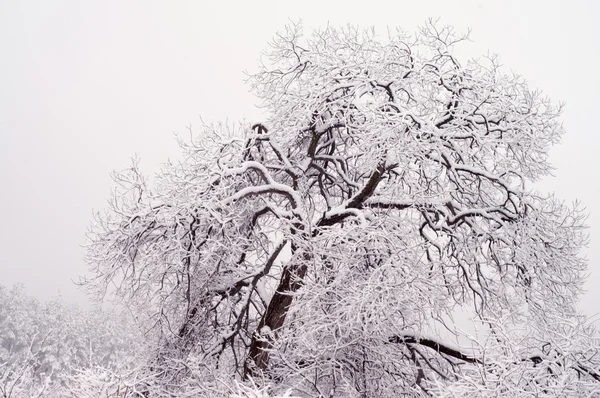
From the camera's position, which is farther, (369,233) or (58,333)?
(58,333)

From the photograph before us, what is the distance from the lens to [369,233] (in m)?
6.15

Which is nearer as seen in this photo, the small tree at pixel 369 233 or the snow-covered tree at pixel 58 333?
the small tree at pixel 369 233

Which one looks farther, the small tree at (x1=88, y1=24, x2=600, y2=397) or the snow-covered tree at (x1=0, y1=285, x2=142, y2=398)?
the snow-covered tree at (x1=0, y1=285, x2=142, y2=398)

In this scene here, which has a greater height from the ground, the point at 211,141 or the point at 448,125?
the point at 448,125

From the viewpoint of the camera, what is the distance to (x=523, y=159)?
319 inches

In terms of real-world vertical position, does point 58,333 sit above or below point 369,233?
below

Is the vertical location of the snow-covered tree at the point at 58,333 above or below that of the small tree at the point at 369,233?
below

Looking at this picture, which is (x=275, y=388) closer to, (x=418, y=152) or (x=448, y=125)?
(x=418, y=152)

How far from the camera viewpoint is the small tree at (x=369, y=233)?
645 centimetres

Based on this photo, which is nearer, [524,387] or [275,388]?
[524,387]

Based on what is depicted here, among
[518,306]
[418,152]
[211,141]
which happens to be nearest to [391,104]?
[418,152]

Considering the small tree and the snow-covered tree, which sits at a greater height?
the small tree

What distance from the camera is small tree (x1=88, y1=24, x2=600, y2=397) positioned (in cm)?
645

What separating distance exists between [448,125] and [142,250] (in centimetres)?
507
